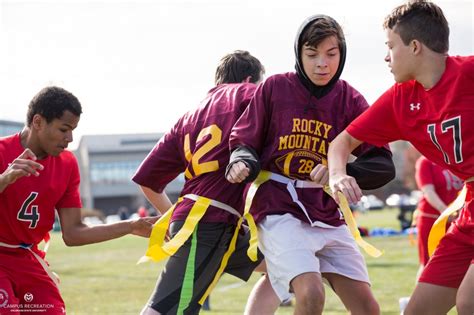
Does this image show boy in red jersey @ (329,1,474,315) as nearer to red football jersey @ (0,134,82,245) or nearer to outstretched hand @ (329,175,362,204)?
outstretched hand @ (329,175,362,204)

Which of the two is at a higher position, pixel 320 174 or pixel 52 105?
pixel 52 105

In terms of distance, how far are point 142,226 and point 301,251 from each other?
1472mm

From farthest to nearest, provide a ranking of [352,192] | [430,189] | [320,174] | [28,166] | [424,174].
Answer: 1. [424,174]
2. [430,189]
3. [28,166]
4. [320,174]
5. [352,192]

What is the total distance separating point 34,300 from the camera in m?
5.65

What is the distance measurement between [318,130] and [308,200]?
0.41m

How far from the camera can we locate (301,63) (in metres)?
5.04

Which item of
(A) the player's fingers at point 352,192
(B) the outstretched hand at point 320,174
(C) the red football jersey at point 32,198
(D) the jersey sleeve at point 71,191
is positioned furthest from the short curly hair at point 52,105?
(A) the player's fingers at point 352,192

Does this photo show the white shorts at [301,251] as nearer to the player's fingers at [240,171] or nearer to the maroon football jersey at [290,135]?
the maroon football jersey at [290,135]

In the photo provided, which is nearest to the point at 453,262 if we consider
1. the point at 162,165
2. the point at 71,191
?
the point at 162,165

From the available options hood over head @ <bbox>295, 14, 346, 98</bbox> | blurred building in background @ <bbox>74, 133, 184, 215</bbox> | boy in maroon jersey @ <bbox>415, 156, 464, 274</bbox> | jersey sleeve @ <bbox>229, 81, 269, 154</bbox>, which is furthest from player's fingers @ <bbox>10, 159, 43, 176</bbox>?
blurred building in background @ <bbox>74, 133, 184, 215</bbox>

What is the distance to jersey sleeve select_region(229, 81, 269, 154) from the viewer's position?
16.2 feet

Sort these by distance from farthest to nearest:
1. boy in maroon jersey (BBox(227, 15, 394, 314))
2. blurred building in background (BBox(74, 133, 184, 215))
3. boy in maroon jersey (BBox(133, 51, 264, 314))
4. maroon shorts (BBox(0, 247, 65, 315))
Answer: blurred building in background (BBox(74, 133, 184, 215)) → maroon shorts (BBox(0, 247, 65, 315)) → boy in maroon jersey (BBox(133, 51, 264, 314)) → boy in maroon jersey (BBox(227, 15, 394, 314))

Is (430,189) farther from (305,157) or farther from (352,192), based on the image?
(352,192)

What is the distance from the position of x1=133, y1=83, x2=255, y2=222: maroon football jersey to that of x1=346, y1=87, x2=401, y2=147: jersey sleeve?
0.87 m
